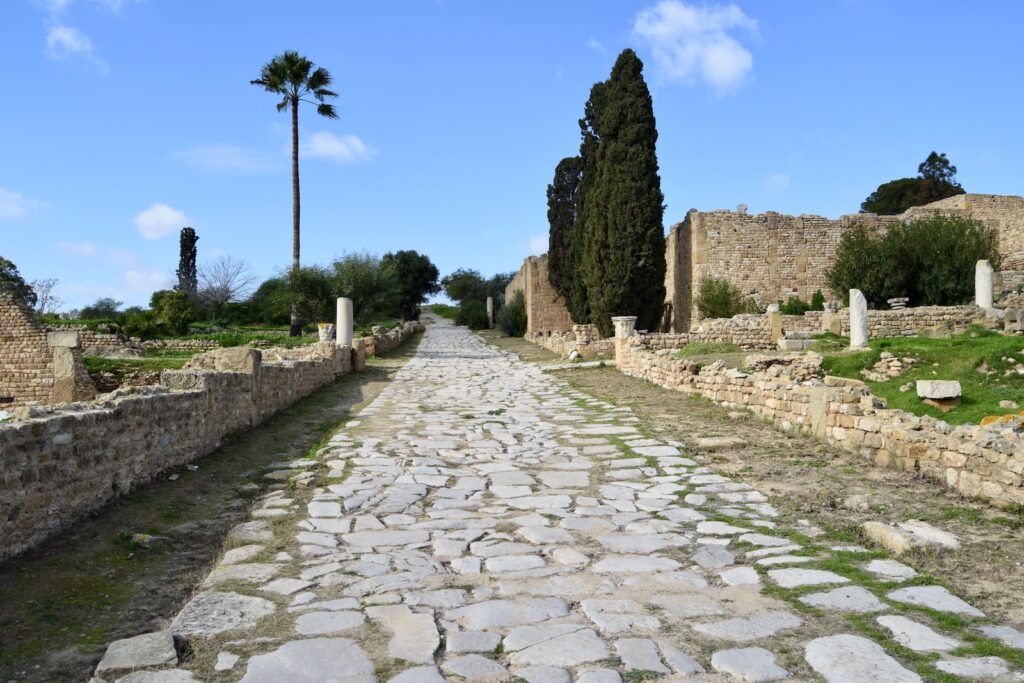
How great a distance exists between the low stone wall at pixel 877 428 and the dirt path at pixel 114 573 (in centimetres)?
517

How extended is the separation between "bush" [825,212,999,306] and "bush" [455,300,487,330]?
101ft

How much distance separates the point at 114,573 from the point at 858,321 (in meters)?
15.0

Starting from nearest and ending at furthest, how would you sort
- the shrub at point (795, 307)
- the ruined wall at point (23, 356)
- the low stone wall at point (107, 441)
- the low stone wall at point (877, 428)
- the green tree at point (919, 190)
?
the low stone wall at point (107, 441) → the low stone wall at point (877, 428) → the ruined wall at point (23, 356) → the shrub at point (795, 307) → the green tree at point (919, 190)

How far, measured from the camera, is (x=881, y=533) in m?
4.42

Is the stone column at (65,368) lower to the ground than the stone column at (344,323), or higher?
lower

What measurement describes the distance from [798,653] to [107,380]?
1692cm

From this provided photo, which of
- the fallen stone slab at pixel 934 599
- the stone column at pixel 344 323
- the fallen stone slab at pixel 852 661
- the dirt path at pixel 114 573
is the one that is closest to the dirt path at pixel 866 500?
the fallen stone slab at pixel 934 599

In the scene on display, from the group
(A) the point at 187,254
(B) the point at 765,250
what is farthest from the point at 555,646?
(A) the point at 187,254

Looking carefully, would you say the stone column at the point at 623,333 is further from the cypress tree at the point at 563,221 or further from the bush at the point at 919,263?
the cypress tree at the point at 563,221

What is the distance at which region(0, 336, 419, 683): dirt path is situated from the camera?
318 cm

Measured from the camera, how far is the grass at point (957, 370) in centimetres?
840

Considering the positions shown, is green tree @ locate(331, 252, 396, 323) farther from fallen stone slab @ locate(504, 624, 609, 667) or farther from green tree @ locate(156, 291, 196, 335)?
fallen stone slab @ locate(504, 624, 609, 667)

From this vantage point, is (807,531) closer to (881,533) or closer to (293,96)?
(881,533)

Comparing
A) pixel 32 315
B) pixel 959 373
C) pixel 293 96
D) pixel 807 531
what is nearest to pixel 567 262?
pixel 293 96
